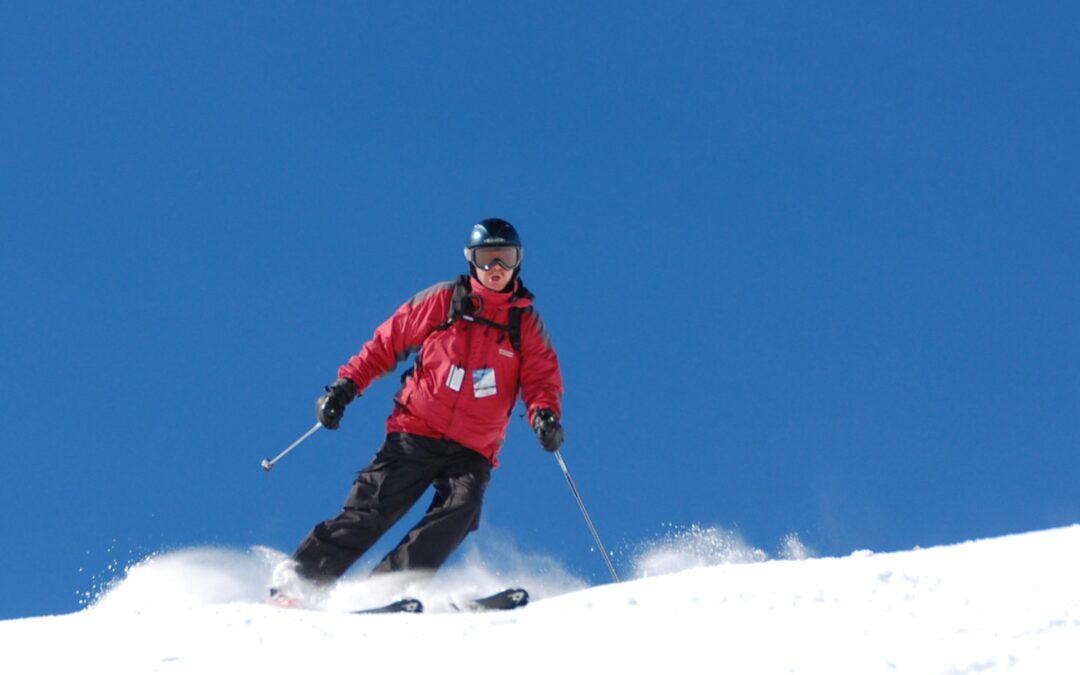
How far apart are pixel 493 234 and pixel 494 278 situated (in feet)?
1.04

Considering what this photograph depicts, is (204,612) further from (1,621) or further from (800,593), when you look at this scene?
(800,593)

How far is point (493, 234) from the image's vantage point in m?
7.16

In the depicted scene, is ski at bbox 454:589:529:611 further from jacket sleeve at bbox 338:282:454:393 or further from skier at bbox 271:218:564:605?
jacket sleeve at bbox 338:282:454:393

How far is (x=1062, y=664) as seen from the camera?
3.20m

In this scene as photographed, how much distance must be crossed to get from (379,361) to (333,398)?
42 centimetres

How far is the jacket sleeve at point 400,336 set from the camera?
7.12 m

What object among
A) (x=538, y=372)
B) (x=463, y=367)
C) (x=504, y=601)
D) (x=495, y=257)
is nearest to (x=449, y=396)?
(x=463, y=367)

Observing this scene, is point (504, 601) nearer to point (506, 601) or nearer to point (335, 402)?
point (506, 601)

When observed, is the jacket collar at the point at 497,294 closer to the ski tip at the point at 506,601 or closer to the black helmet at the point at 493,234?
the black helmet at the point at 493,234

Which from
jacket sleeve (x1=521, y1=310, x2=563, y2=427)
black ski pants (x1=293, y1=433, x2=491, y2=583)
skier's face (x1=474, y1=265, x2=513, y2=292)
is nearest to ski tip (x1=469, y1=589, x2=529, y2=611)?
black ski pants (x1=293, y1=433, x2=491, y2=583)

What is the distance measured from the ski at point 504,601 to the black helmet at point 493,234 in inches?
101

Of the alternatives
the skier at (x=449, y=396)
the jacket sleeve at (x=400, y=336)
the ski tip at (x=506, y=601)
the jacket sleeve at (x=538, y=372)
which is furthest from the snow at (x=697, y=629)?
the jacket sleeve at (x=400, y=336)

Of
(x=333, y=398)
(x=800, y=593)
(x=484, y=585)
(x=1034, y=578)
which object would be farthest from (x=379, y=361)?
(x=1034, y=578)

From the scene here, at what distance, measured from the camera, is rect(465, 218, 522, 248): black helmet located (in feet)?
23.4
